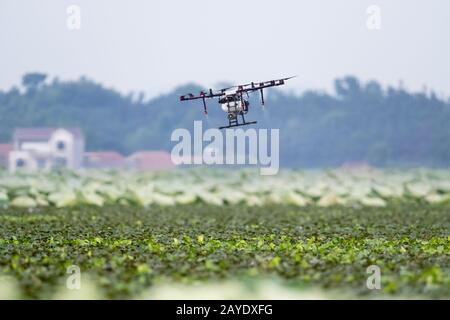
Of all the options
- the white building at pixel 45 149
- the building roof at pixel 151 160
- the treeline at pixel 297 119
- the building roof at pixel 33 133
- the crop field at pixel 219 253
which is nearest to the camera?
the crop field at pixel 219 253

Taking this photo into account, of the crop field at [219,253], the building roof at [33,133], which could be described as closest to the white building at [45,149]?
the building roof at [33,133]

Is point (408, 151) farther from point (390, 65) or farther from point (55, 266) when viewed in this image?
point (55, 266)

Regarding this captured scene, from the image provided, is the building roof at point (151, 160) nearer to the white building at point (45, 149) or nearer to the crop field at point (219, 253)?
the white building at point (45, 149)

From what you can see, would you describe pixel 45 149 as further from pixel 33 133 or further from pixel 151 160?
pixel 151 160

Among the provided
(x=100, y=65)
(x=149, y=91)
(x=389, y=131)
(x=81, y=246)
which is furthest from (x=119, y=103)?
(x=81, y=246)

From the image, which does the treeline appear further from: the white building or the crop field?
the crop field

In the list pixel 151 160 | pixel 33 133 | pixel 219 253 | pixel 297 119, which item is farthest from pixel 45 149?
pixel 219 253
